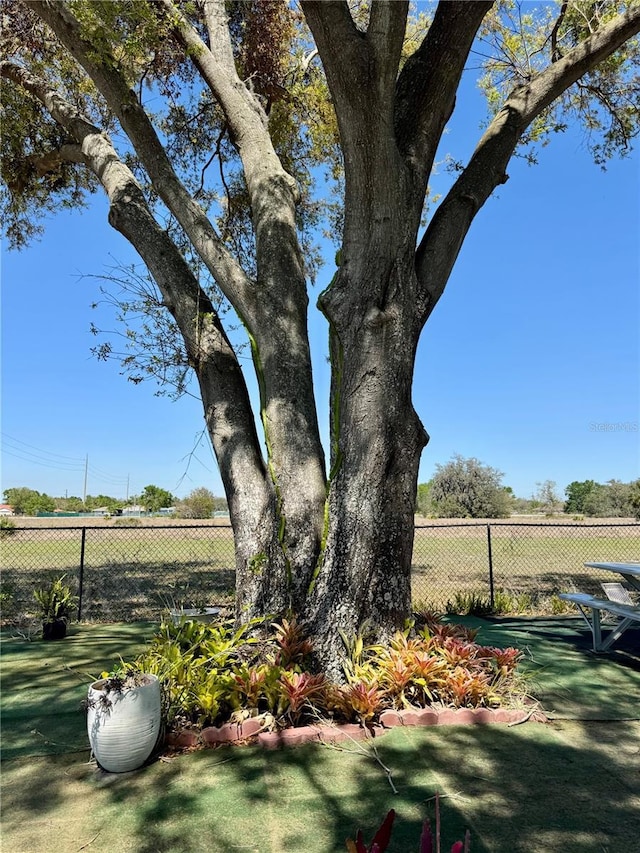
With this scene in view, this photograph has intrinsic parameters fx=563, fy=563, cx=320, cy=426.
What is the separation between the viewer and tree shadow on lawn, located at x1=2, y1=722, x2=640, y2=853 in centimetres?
248

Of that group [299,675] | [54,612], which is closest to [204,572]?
[54,612]

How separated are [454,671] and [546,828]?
4.76 feet

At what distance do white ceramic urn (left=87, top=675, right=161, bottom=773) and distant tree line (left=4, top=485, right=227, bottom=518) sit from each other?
27.0 metres

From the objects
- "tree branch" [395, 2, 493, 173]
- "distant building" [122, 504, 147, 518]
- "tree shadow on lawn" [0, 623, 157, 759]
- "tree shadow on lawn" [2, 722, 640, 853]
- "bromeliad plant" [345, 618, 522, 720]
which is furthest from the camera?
"distant building" [122, 504, 147, 518]

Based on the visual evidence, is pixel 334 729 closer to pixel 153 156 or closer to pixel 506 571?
pixel 153 156

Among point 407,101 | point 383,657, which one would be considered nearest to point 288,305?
point 407,101

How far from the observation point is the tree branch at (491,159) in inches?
186

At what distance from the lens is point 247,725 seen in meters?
3.53

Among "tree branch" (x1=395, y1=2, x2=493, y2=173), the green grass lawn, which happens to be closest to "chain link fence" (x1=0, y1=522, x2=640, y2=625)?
the green grass lawn

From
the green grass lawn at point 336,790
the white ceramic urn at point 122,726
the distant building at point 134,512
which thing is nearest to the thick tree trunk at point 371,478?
the green grass lawn at point 336,790

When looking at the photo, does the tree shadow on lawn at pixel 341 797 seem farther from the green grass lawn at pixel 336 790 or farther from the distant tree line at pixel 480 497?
the distant tree line at pixel 480 497

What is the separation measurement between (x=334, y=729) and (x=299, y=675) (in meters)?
0.39

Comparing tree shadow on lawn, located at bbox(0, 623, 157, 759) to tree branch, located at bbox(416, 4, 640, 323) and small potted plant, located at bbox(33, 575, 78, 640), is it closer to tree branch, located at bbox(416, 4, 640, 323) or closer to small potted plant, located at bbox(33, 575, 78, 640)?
small potted plant, located at bbox(33, 575, 78, 640)

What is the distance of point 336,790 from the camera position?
2887mm
